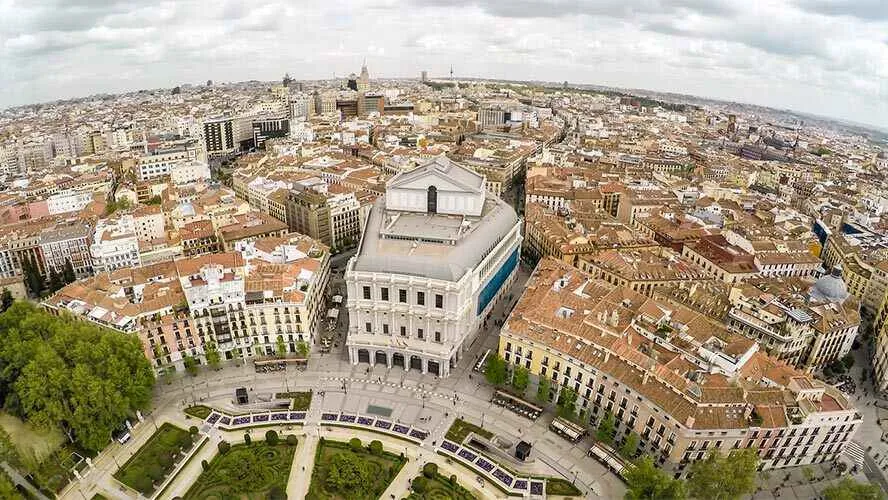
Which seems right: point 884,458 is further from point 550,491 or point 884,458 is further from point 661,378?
point 550,491

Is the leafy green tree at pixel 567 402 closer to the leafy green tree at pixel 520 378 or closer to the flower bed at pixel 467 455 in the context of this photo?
the leafy green tree at pixel 520 378

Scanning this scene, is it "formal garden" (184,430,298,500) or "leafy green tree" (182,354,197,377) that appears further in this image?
"leafy green tree" (182,354,197,377)

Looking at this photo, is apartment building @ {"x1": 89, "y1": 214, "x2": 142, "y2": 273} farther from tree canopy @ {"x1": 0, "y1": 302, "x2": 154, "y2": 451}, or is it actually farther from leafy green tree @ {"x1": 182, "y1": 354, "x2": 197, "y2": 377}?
leafy green tree @ {"x1": 182, "y1": 354, "x2": 197, "y2": 377}

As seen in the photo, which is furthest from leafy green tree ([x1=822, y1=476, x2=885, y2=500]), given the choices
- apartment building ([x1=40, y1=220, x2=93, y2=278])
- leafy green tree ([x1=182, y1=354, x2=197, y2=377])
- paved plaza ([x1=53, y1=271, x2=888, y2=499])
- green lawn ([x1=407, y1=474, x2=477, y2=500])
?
apartment building ([x1=40, y1=220, x2=93, y2=278])

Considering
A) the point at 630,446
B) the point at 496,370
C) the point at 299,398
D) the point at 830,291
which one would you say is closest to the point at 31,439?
the point at 299,398

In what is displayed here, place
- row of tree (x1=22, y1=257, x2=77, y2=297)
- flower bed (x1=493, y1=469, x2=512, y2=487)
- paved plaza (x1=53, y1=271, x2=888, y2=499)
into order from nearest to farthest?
flower bed (x1=493, y1=469, x2=512, y2=487) < paved plaza (x1=53, y1=271, x2=888, y2=499) < row of tree (x1=22, y1=257, x2=77, y2=297)

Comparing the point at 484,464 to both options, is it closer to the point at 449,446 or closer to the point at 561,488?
the point at 449,446
